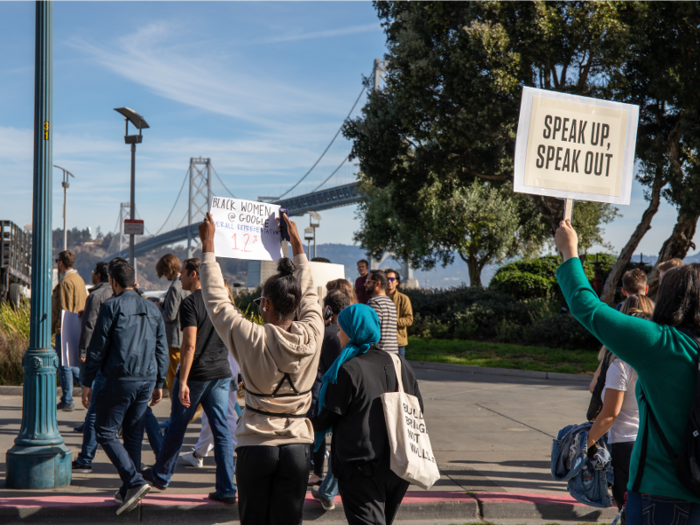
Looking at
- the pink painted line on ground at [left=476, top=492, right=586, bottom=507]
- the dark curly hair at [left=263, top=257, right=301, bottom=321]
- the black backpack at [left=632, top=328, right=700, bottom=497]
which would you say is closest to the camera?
the black backpack at [left=632, top=328, right=700, bottom=497]

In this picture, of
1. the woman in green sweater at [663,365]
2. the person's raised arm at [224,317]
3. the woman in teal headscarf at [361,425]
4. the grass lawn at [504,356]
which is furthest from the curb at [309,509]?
the grass lawn at [504,356]

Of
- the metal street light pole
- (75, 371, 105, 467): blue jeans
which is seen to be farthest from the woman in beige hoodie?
(75, 371, 105, 467): blue jeans

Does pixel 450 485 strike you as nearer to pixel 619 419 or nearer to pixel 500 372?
pixel 619 419

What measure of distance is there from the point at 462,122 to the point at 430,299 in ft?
18.2

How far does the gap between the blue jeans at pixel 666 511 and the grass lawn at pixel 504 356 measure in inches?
427

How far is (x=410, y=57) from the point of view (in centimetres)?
1673

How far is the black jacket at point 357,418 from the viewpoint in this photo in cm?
327

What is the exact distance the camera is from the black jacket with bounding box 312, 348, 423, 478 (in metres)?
3.27

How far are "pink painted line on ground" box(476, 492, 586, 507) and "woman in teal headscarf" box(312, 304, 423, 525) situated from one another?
2127 millimetres

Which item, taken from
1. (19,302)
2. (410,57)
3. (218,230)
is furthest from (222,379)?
(410,57)

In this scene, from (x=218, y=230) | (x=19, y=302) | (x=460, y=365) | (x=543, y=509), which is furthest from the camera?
(x=460, y=365)

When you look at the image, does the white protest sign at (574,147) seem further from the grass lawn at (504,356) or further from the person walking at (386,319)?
the grass lawn at (504,356)

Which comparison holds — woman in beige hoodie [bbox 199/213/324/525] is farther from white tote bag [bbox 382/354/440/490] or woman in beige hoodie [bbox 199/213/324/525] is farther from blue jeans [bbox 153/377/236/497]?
blue jeans [bbox 153/377/236/497]

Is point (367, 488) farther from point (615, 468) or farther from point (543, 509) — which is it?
point (543, 509)
